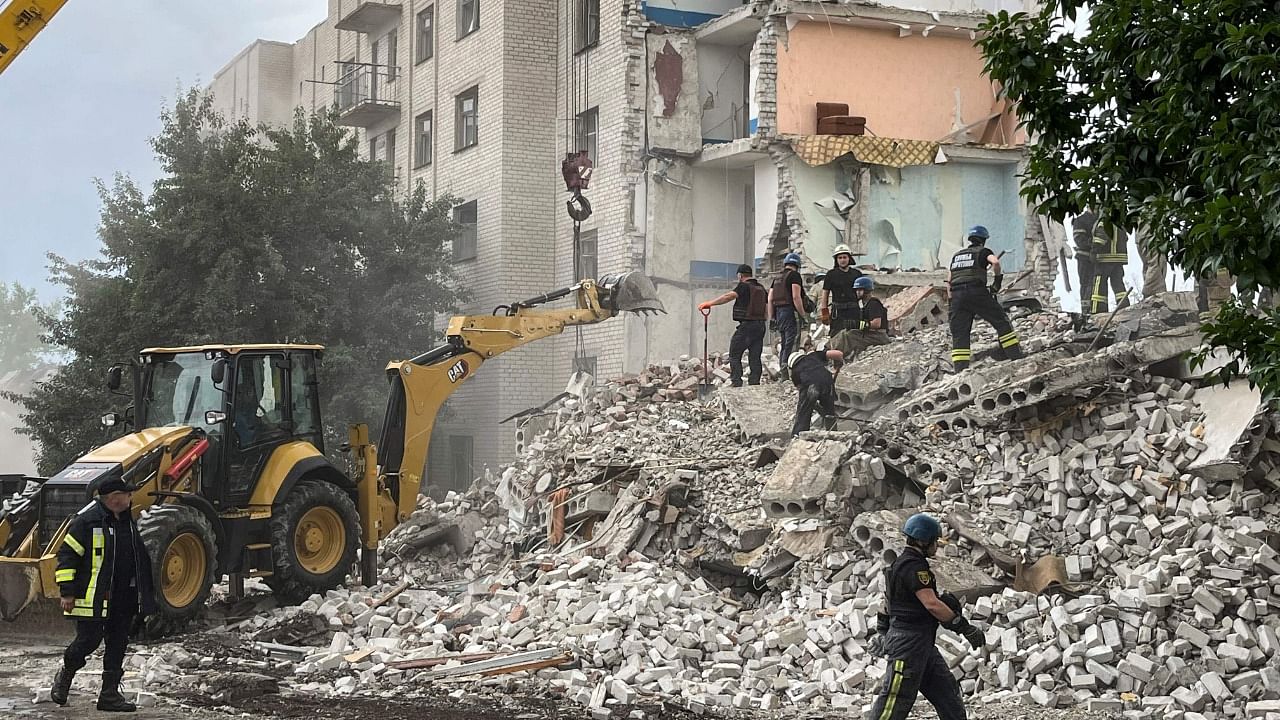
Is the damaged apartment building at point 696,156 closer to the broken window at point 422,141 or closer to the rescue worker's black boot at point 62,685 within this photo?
the broken window at point 422,141

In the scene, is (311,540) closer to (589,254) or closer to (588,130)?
(589,254)

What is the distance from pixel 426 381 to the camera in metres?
14.3

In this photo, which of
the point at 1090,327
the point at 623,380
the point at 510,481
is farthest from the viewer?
the point at 623,380

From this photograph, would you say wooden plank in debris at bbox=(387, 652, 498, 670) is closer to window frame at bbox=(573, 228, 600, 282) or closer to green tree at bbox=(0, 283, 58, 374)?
window frame at bbox=(573, 228, 600, 282)

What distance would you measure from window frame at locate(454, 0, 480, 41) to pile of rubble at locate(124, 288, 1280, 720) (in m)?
14.0

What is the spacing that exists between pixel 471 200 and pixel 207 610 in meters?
15.0

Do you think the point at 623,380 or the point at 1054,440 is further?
the point at 623,380

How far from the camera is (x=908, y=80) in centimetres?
2362

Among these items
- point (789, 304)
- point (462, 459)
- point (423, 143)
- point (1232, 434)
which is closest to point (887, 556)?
point (1232, 434)

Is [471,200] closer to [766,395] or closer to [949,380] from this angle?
[766,395]

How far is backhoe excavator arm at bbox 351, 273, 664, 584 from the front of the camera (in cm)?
1378

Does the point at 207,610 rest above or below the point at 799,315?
below

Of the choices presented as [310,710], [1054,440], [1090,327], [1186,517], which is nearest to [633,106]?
[1090,327]

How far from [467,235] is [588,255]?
315cm
